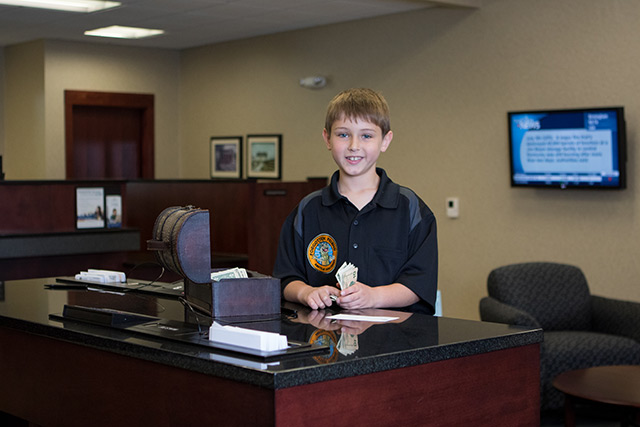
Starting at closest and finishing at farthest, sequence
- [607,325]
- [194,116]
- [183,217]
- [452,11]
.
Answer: [183,217] → [607,325] → [452,11] → [194,116]

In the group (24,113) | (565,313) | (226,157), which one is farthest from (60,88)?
(565,313)

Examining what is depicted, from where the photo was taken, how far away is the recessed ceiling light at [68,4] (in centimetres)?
655

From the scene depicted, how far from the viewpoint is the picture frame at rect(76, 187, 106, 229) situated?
550 centimetres

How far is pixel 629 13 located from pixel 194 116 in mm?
5156

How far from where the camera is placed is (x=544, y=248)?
19.4 ft

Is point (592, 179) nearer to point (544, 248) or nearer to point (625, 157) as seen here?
point (625, 157)

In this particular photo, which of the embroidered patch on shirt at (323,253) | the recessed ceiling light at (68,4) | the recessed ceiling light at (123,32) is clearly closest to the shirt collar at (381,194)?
the embroidered patch on shirt at (323,253)

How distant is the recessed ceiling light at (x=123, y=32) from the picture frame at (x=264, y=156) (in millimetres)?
1398

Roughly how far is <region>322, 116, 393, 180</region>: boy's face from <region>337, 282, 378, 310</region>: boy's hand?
36 cm

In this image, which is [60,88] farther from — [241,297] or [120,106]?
[241,297]

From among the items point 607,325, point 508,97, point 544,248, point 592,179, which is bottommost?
point 607,325

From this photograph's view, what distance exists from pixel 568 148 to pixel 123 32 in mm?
4587

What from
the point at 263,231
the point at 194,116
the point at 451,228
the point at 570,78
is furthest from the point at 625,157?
the point at 194,116

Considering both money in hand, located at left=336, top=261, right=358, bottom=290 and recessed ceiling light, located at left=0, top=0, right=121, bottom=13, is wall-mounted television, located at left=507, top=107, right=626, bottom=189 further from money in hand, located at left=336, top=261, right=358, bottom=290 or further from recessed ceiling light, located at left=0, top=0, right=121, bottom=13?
money in hand, located at left=336, top=261, right=358, bottom=290
